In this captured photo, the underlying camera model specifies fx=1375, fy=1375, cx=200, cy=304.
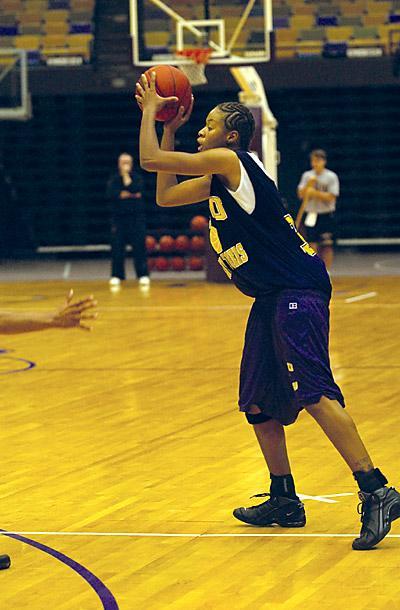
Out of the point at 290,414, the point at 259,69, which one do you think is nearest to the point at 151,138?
the point at 290,414

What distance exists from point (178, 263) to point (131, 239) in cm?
232

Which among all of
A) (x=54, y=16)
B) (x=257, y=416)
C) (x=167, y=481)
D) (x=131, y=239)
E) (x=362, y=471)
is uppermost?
(x=54, y=16)

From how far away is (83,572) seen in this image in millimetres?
5156

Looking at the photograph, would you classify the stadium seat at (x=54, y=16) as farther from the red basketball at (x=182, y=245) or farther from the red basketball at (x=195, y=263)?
the red basketball at (x=195, y=263)

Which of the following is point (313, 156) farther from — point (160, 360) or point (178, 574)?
point (178, 574)

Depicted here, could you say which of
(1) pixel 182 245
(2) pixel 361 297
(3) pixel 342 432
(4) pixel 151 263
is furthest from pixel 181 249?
(3) pixel 342 432

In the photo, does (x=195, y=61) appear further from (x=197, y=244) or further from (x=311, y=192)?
(x=197, y=244)

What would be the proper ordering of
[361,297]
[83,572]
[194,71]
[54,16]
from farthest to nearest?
[54,16]
[194,71]
[361,297]
[83,572]

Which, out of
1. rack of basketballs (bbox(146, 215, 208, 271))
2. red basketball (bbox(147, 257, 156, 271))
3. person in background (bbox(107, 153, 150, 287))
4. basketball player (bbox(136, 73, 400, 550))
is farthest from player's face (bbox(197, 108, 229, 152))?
red basketball (bbox(147, 257, 156, 271))

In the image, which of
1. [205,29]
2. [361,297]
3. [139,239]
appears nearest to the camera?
[361,297]

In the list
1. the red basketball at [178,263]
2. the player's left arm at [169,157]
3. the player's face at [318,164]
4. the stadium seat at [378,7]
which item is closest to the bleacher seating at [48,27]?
the red basketball at [178,263]

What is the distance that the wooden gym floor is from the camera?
4945 mm

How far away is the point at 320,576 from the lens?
5.02m

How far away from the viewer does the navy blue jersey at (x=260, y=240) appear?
18.6 feet
